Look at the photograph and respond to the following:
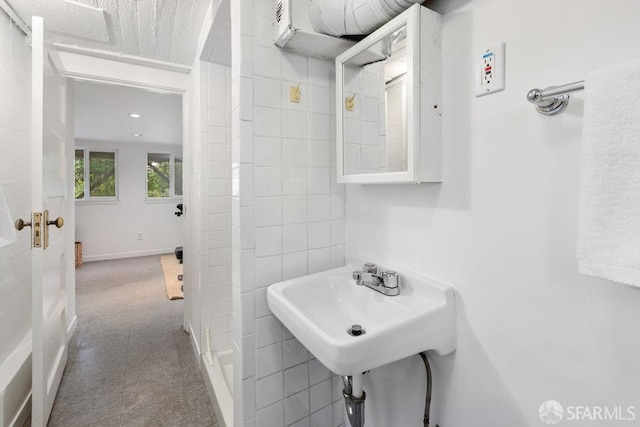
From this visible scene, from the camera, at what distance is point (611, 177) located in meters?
0.52

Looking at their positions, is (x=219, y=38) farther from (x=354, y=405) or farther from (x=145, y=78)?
(x=354, y=405)

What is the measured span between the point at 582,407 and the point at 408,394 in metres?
0.52

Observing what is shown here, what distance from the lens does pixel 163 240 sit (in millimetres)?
5500

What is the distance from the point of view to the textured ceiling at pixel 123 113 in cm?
280

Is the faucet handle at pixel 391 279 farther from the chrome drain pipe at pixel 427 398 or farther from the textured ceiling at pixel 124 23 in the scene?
the textured ceiling at pixel 124 23

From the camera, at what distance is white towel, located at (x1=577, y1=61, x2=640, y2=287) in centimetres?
50

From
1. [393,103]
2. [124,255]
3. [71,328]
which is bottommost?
[71,328]

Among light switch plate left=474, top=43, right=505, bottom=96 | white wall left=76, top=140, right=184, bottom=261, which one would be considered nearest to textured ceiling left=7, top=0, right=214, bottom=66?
light switch plate left=474, top=43, right=505, bottom=96

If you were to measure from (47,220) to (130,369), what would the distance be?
1.18 meters

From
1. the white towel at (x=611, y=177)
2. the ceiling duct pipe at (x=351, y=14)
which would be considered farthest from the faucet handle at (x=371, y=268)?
the ceiling duct pipe at (x=351, y=14)

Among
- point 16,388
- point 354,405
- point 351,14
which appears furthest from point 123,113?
point 354,405

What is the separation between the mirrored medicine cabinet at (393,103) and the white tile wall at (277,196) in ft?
0.44

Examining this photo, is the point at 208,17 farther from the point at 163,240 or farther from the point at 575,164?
the point at 163,240

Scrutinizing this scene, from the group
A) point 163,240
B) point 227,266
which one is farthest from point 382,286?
point 163,240
